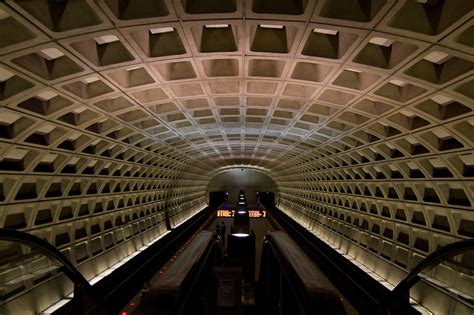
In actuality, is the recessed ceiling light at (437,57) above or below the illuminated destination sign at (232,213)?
above

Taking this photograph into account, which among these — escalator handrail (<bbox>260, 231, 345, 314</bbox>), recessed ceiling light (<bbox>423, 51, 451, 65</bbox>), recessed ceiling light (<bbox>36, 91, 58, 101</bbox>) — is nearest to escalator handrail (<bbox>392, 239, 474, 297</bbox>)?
escalator handrail (<bbox>260, 231, 345, 314</bbox>)

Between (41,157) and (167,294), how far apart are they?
6345mm

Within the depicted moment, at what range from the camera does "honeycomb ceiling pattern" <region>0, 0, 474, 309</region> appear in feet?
15.3

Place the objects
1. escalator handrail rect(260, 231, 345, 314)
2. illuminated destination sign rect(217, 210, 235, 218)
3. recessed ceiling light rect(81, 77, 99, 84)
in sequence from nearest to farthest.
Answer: escalator handrail rect(260, 231, 345, 314) < recessed ceiling light rect(81, 77, 99, 84) < illuminated destination sign rect(217, 210, 235, 218)

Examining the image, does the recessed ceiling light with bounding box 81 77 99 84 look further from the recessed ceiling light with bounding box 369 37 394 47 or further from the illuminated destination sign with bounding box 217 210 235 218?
the illuminated destination sign with bounding box 217 210 235 218

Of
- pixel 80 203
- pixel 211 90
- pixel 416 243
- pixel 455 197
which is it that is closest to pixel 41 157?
pixel 80 203

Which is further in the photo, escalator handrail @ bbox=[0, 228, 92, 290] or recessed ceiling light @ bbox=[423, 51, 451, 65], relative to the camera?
recessed ceiling light @ bbox=[423, 51, 451, 65]

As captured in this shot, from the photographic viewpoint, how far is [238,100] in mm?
9977

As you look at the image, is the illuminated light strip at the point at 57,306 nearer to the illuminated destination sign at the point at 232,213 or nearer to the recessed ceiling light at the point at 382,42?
the recessed ceiling light at the point at 382,42

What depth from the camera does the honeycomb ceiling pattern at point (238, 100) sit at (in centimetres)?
466

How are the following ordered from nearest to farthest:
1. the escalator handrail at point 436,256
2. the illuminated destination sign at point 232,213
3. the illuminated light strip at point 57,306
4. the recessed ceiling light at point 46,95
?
1. the escalator handrail at point 436,256
2. the illuminated light strip at point 57,306
3. the recessed ceiling light at point 46,95
4. the illuminated destination sign at point 232,213

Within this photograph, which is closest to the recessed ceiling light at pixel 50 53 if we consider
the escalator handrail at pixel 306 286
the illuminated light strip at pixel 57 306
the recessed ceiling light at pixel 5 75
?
the recessed ceiling light at pixel 5 75

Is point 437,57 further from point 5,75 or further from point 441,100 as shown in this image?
point 5,75

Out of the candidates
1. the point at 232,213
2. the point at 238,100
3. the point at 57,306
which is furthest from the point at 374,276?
the point at 57,306
